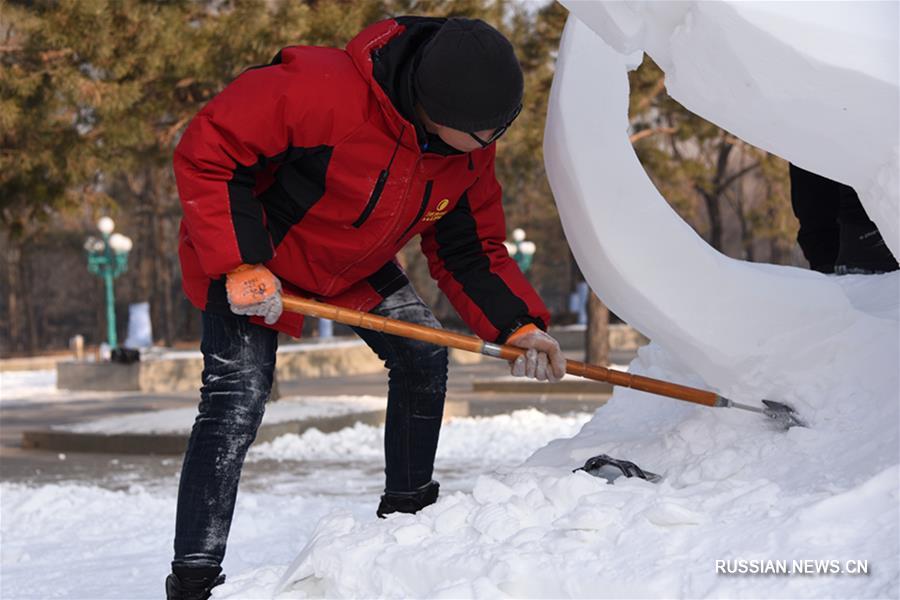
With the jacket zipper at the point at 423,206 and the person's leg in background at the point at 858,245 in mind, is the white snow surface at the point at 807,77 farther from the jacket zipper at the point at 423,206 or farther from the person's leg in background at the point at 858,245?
the person's leg in background at the point at 858,245

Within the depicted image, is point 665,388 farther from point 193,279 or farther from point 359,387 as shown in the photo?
point 359,387

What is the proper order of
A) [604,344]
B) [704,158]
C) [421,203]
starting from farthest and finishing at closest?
[704,158]
[604,344]
[421,203]

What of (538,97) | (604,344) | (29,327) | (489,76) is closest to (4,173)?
(538,97)

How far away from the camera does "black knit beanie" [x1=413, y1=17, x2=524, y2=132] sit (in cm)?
258

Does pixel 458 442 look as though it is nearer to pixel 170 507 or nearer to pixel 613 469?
pixel 170 507

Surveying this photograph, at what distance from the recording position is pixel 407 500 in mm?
3166

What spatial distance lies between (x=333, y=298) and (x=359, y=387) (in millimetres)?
11811

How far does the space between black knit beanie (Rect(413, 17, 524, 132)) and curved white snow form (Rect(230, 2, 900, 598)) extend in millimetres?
238

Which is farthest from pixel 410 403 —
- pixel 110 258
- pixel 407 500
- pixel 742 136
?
pixel 110 258

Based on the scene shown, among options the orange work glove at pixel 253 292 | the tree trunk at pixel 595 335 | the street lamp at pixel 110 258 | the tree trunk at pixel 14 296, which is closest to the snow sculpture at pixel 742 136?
the orange work glove at pixel 253 292

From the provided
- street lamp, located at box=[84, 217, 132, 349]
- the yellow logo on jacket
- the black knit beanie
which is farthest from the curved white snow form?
street lamp, located at box=[84, 217, 132, 349]

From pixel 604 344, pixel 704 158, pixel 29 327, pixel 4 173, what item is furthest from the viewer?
pixel 29 327

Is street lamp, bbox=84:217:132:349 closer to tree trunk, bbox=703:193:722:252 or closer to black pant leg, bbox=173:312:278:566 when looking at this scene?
tree trunk, bbox=703:193:722:252

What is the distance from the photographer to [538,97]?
11156mm
